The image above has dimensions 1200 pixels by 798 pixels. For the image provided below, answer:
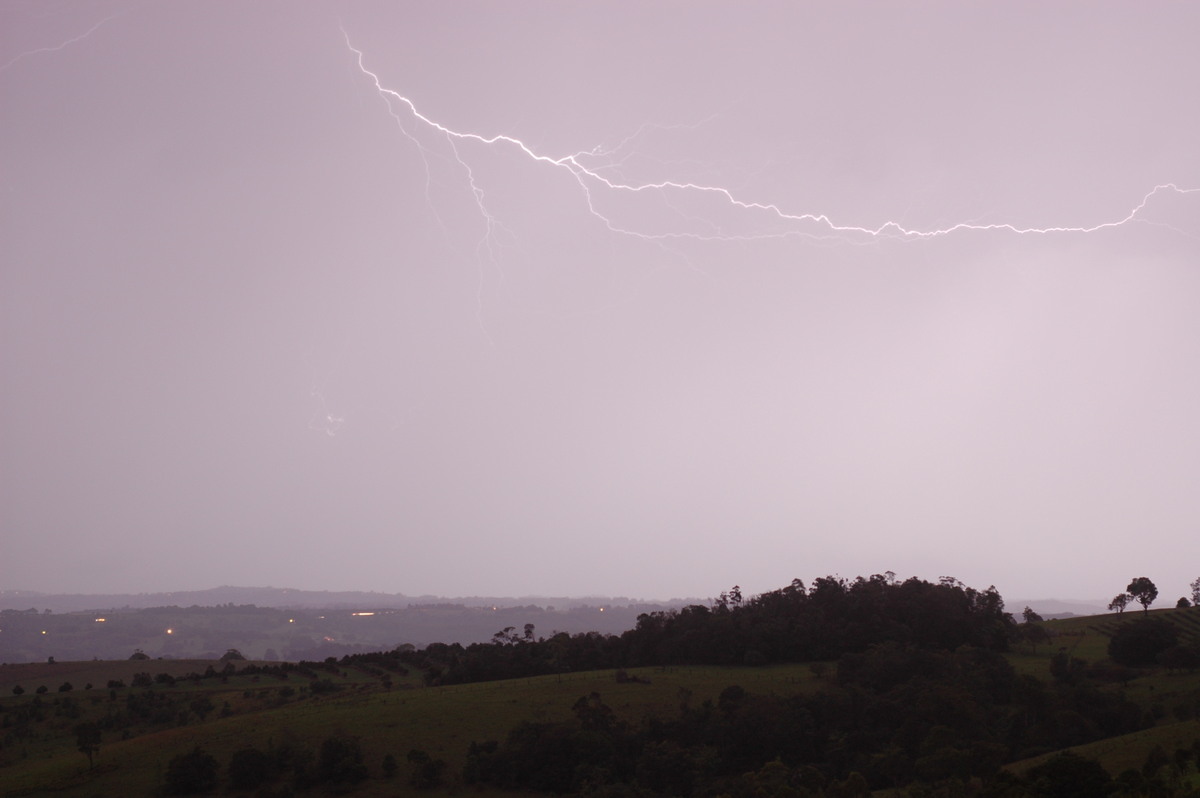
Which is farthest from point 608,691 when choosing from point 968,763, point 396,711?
point 968,763

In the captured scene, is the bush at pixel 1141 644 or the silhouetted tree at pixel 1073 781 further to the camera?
the bush at pixel 1141 644

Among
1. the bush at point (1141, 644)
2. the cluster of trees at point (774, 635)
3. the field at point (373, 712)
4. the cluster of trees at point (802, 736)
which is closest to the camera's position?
the cluster of trees at point (802, 736)

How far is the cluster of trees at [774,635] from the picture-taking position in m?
55.7

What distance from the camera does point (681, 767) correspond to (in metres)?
35.7

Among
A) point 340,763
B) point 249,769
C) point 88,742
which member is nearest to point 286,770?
point 249,769

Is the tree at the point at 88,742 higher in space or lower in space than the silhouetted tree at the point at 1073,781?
lower

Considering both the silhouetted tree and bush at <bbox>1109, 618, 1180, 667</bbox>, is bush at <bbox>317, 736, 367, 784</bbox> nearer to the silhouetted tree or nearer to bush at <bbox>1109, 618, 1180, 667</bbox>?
the silhouetted tree

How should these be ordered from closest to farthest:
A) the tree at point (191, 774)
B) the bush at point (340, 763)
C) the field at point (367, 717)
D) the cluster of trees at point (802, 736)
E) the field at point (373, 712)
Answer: the cluster of trees at point (802, 736) → the tree at point (191, 774) → the field at point (373, 712) → the bush at point (340, 763) → the field at point (367, 717)

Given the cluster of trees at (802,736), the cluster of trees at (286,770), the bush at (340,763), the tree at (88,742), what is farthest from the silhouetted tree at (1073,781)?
the tree at (88,742)

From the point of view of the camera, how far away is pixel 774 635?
5628cm

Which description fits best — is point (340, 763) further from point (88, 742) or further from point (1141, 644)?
point (1141, 644)

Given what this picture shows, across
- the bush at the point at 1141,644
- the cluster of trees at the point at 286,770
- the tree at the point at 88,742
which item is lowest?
the cluster of trees at the point at 286,770

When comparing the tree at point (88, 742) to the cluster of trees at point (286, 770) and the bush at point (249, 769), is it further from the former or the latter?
the bush at point (249, 769)

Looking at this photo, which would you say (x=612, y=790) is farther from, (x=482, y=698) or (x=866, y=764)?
(x=482, y=698)
